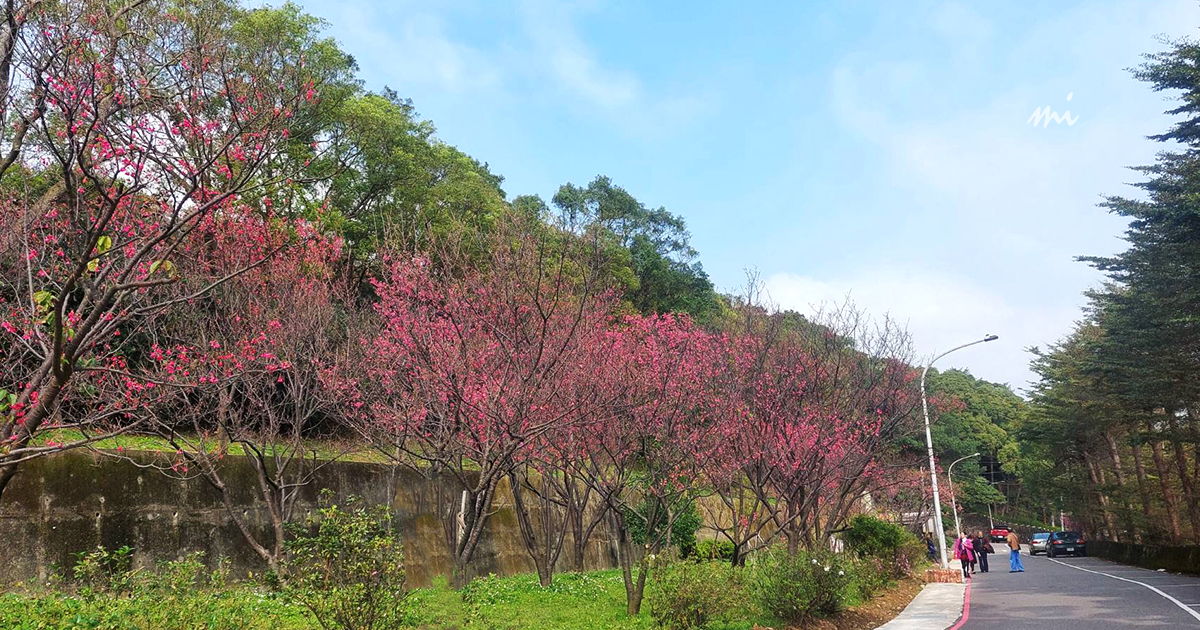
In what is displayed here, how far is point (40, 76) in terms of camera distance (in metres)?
5.26

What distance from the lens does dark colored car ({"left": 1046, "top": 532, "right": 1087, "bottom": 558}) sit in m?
44.3

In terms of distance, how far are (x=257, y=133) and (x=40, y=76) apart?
1.36 metres

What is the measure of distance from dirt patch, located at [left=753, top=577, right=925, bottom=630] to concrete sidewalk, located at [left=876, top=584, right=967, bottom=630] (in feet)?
0.58

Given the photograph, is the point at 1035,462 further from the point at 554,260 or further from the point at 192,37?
the point at 192,37

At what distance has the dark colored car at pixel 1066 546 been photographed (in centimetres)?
4428

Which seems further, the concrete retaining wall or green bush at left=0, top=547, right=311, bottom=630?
the concrete retaining wall

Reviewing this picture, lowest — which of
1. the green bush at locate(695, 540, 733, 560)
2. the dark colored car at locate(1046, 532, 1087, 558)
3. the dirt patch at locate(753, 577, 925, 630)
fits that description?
the dirt patch at locate(753, 577, 925, 630)

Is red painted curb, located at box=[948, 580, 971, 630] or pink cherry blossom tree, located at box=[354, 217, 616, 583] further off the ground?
pink cherry blossom tree, located at box=[354, 217, 616, 583]

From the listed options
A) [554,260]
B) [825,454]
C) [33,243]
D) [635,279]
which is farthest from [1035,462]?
[33,243]

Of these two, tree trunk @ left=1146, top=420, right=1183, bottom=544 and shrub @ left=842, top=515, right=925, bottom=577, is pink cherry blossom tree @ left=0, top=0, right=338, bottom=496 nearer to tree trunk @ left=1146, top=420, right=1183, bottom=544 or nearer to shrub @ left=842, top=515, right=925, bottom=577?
shrub @ left=842, top=515, right=925, bottom=577

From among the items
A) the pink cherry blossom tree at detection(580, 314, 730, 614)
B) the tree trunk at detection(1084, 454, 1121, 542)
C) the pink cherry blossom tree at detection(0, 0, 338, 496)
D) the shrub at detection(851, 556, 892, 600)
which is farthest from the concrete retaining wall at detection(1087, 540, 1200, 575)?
the pink cherry blossom tree at detection(0, 0, 338, 496)

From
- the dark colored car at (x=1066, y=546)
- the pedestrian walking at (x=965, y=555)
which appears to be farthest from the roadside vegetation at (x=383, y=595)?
the dark colored car at (x=1066, y=546)

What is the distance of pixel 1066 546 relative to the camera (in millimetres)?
44188

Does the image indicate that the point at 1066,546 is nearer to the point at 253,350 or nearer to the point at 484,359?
the point at 484,359
